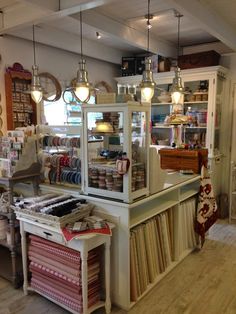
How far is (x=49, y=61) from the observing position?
413 cm

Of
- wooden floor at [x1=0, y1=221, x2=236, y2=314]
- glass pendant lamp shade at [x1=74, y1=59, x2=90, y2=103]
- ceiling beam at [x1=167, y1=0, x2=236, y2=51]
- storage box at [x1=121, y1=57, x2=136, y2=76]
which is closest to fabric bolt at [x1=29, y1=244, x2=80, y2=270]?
wooden floor at [x1=0, y1=221, x2=236, y2=314]

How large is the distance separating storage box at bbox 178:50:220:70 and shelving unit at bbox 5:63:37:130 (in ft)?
7.56

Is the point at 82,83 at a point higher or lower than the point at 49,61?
lower

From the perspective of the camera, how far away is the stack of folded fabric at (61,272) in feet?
6.86

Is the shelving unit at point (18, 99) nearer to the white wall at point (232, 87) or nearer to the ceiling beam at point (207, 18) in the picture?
the ceiling beam at point (207, 18)

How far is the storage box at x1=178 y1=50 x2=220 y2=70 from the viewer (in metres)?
4.12

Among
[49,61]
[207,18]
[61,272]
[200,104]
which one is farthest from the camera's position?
[200,104]

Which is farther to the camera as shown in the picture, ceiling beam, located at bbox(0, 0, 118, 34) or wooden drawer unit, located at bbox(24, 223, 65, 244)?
ceiling beam, located at bbox(0, 0, 118, 34)

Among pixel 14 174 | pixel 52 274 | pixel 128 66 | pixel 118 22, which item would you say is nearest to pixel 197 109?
pixel 128 66

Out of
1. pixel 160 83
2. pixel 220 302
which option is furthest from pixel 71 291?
pixel 160 83

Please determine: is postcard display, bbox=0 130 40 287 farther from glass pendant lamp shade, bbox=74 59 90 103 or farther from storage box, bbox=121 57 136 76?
storage box, bbox=121 57 136 76

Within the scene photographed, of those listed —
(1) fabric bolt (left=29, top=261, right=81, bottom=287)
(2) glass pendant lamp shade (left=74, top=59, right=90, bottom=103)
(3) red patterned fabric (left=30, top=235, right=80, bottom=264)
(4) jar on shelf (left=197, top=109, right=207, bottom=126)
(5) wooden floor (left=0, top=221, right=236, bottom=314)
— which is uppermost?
(2) glass pendant lamp shade (left=74, top=59, right=90, bottom=103)

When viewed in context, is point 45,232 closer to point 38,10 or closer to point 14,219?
point 14,219

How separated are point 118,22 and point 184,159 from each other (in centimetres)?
187
